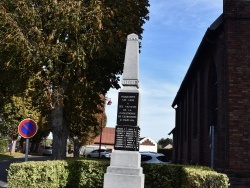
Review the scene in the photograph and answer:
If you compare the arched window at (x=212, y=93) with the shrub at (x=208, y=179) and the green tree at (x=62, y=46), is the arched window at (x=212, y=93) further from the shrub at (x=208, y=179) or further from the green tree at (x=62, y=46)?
the shrub at (x=208, y=179)

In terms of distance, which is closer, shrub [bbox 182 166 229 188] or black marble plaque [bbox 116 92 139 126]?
shrub [bbox 182 166 229 188]

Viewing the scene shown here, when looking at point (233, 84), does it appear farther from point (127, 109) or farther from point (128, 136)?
point (128, 136)

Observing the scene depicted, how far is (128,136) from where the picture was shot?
10273mm

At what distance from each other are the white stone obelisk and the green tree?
10.7ft

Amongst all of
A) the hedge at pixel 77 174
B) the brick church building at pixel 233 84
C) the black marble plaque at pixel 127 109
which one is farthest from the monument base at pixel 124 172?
the brick church building at pixel 233 84

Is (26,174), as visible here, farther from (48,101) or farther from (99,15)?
(99,15)

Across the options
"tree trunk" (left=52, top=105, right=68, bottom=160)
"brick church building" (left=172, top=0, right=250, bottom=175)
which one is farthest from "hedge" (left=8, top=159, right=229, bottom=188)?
"tree trunk" (left=52, top=105, right=68, bottom=160)

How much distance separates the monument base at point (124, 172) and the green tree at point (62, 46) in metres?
4.95

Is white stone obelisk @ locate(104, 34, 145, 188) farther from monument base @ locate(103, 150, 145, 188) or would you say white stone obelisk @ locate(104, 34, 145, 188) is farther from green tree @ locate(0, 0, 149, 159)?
green tree @ locate(0, 0, 149, 159)

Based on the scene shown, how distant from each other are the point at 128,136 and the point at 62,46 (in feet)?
18.1

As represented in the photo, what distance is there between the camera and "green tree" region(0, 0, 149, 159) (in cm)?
1362

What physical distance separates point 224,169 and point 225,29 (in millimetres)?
4946

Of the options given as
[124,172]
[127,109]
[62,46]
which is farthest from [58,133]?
[124,172]

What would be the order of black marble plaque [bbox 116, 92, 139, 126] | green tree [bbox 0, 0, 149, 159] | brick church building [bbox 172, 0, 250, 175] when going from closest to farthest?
black marble plaque [bbox 116, 92, 139, 126], brick church building [bbox 172, 0, 250, 175], green tree [bbox 0, 0, 149, 159]
